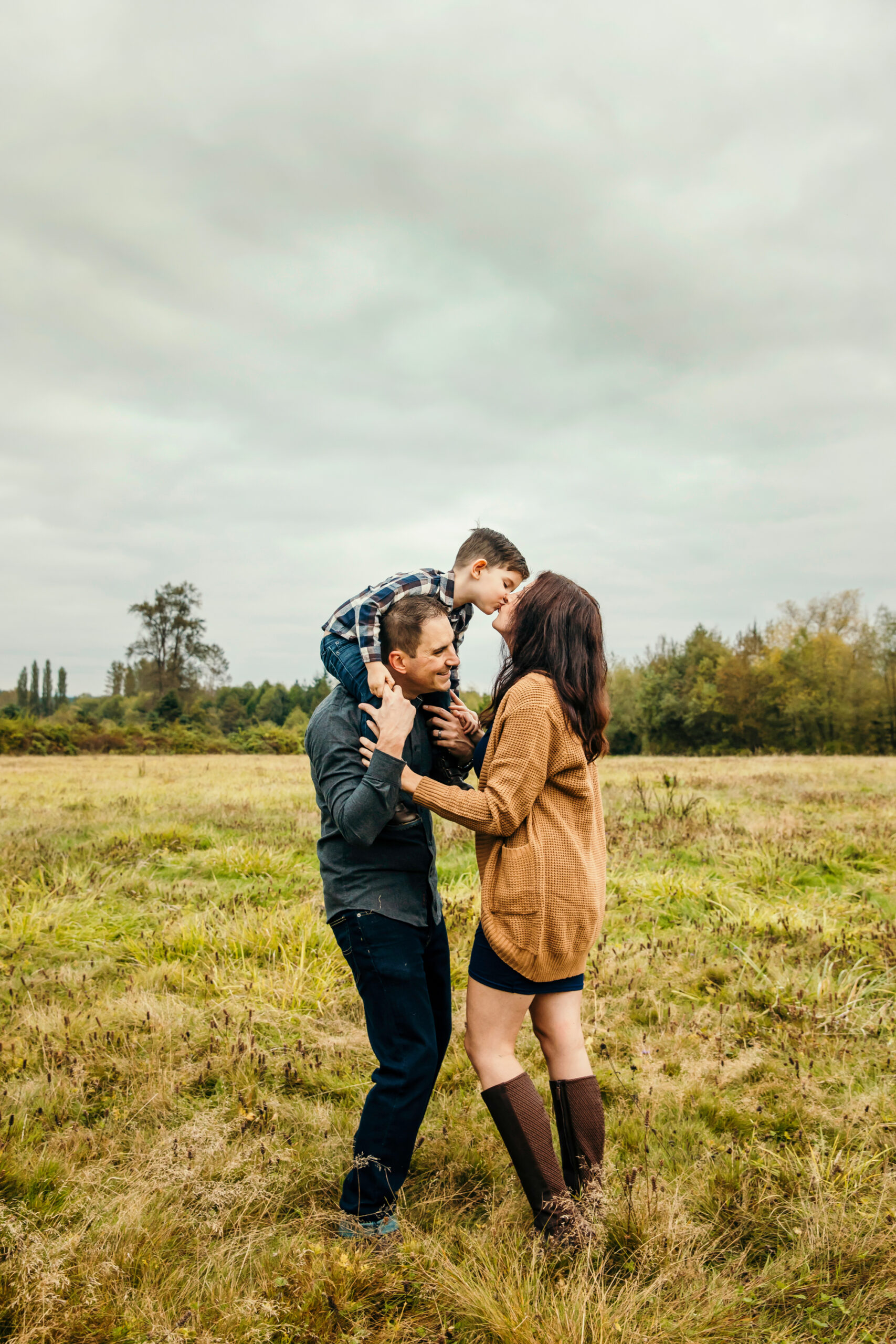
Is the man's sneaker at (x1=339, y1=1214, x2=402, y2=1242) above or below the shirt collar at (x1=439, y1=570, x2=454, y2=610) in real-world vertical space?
below

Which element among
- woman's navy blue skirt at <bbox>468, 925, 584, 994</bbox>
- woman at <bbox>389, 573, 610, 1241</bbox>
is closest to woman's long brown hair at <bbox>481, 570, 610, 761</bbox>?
woman at <bbox>389, 573, 610, 1241</bbox>

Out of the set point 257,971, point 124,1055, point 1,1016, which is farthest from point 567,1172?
point 1,1016

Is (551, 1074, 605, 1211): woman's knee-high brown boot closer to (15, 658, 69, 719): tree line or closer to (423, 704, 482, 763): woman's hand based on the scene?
(423, 704, 482, 763): woman's hand

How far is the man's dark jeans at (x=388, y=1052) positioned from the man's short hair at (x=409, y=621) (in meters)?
0.92

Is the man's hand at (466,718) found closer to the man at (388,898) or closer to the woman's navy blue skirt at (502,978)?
the man at (388,898)

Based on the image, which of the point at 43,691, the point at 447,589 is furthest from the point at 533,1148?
the point at 43,691

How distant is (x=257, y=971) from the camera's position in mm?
4719

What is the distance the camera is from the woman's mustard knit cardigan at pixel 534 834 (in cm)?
243

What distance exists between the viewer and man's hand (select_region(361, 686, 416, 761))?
2.51 metres

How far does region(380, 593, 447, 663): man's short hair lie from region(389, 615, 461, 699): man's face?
0.01 m

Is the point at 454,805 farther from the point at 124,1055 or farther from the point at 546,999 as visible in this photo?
the point at 124,1055

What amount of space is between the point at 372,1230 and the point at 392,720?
1652 millimetres

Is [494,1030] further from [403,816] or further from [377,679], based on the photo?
[377,679]

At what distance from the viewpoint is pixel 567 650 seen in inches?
101
